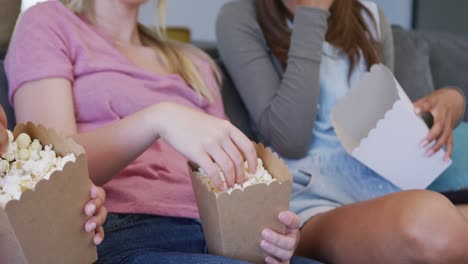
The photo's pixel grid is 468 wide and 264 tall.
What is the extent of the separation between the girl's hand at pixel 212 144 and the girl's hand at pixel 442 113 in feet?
1.84

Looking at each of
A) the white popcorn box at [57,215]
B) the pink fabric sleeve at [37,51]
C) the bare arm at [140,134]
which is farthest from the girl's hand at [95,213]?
the pink fabric sleeve at [37,51]

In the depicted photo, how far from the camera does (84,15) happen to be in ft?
4.09

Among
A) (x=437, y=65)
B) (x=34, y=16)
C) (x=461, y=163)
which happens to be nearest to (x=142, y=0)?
(x=34, y=16)

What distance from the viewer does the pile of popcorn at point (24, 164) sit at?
654 millimetres

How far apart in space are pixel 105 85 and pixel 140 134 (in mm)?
298

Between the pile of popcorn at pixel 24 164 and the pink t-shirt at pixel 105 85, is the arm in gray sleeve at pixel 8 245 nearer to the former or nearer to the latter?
the pile of popcorn at pixel 24 164

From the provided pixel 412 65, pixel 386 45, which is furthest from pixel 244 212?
pixel 412 65

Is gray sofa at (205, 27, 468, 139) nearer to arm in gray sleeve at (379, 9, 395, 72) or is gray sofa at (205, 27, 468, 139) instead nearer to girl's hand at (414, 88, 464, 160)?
arm in gray sleeve at (379, 9, 395, 72)

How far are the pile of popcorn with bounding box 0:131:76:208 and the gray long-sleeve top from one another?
651 millimetres

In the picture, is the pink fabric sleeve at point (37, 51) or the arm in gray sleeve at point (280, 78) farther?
the arm in gray sleeve at point (280, 78)

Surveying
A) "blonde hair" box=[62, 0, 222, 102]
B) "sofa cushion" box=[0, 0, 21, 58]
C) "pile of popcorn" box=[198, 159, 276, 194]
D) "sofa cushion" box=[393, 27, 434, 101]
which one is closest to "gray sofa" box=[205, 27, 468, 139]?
"sofa cushion" box=[393, 27, 434, 101]

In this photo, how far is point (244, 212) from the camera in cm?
76

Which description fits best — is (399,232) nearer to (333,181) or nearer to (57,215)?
(333,181)

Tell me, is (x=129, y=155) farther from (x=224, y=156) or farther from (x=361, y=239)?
(x=361, y=239)
